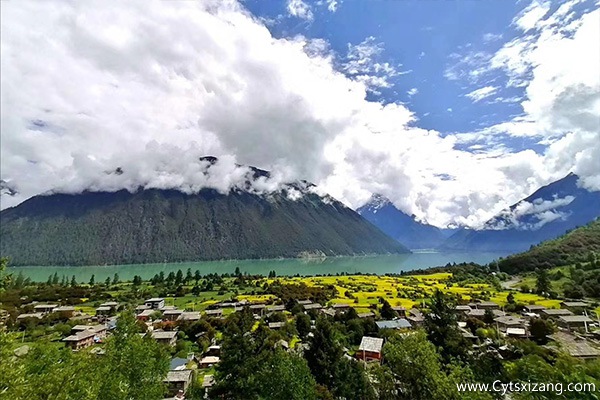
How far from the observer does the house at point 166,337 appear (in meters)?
42.5

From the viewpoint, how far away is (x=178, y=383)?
30.1 m

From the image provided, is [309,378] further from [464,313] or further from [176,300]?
[176,300]

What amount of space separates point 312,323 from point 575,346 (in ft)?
95.7

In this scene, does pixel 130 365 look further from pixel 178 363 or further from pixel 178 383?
pixel 178 363

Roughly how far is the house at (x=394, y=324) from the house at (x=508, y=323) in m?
11.2

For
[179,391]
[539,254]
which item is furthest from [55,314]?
[539,254]

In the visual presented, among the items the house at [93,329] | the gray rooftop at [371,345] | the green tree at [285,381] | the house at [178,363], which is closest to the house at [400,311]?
the gray rooftop at [371,345]

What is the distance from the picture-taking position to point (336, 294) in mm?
76438

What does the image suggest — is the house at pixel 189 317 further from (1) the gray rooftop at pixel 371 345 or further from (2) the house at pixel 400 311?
(2) the house at pixel 400 311

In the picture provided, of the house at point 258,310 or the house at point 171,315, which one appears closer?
the house at point 171,315

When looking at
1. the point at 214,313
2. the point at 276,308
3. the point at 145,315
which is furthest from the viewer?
the point at 276,308

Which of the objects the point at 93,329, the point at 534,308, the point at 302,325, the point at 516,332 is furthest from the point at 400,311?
the point at 93,329

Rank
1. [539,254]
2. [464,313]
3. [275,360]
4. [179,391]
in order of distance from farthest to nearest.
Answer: [539,254], [464,313], [179,391], [275,360]

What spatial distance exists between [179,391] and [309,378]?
48.3 ft
